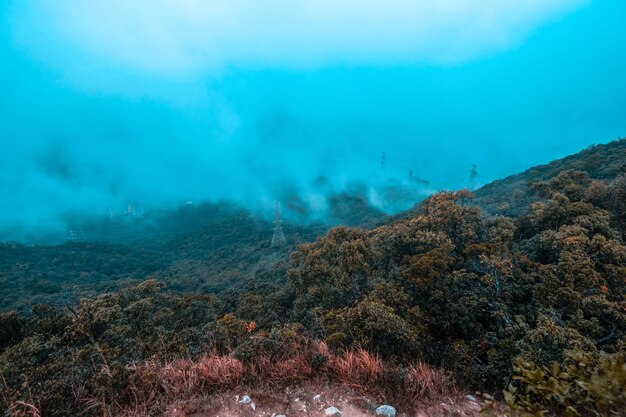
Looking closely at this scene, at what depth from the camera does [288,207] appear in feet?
469

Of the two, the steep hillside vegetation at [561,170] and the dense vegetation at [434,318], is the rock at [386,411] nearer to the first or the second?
the dense vegetation at [434,318]

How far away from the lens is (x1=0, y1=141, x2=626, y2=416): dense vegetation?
4.29 metres

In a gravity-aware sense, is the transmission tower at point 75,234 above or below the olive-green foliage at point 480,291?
above

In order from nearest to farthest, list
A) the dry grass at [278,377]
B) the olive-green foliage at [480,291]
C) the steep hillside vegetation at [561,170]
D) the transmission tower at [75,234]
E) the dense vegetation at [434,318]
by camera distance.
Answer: the dense vegetation at [434,318], the dry grass at [278,377], the olive-green foliage at [480,291], the steep hillside vegetation at [561,170], the transmission tower at [75,234]

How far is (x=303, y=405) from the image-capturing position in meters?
4.49

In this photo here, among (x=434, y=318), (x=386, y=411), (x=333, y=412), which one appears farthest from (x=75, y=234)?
(x=386, y=411)

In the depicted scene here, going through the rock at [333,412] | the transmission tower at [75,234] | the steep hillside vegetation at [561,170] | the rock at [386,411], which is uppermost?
the transmission tower at [75,234]

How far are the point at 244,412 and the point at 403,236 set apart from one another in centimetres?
1277

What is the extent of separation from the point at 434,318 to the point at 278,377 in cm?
658

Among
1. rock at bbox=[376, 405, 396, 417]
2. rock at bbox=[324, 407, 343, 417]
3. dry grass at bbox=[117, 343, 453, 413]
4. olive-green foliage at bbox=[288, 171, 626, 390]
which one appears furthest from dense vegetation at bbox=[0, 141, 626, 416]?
rock at bbox=[376, 405, 396, 417]

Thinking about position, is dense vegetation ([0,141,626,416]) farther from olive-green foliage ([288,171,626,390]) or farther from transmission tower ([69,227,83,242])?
transmission tower ([69,227,83,242])

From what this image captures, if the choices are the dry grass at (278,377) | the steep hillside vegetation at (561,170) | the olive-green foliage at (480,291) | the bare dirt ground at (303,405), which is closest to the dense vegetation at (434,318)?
the olive-green foliage at (480,291)

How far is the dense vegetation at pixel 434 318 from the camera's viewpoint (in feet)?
14.1

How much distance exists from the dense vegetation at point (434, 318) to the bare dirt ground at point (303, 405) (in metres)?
0.61
